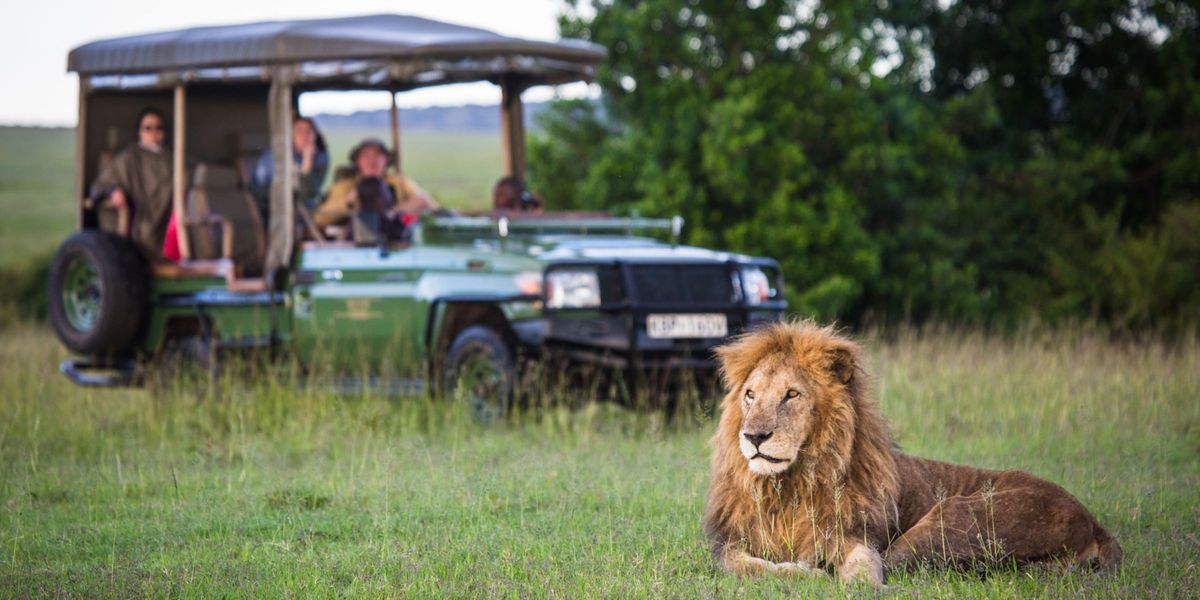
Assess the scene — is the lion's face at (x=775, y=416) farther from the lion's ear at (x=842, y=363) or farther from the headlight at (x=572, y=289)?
the headlight at (x=572, y=289)

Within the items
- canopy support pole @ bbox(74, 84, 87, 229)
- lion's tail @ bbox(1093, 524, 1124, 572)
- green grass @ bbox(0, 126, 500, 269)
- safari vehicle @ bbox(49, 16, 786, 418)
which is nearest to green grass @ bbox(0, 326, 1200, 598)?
lion's tail @ bbox(1093, 524, 1124, 572)

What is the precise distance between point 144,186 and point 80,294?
1.02 m

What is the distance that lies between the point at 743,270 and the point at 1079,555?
4.96 metres

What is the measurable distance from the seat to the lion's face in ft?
23.7

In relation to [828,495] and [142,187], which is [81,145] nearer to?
[142,187]

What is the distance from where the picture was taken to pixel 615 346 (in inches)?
397

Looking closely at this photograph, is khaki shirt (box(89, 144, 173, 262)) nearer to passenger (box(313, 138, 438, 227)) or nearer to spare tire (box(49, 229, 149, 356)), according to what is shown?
spare tire (box(49, 229, 149, 356))

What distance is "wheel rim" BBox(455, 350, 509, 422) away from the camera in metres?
10.4

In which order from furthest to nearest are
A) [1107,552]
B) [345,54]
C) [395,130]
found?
[395,130], [345,54], [1107,552]

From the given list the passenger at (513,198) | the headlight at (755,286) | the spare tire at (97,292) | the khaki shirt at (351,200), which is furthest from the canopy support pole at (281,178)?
the headlight at (755,286)

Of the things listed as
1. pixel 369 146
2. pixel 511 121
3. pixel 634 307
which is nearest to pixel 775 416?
pixel 634 307

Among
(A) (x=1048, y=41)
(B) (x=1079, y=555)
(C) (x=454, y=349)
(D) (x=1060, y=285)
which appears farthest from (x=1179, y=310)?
(B) (x=1079, y=555)

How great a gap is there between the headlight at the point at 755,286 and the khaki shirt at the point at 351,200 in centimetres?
267

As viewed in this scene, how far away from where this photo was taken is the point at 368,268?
11.2 metres
